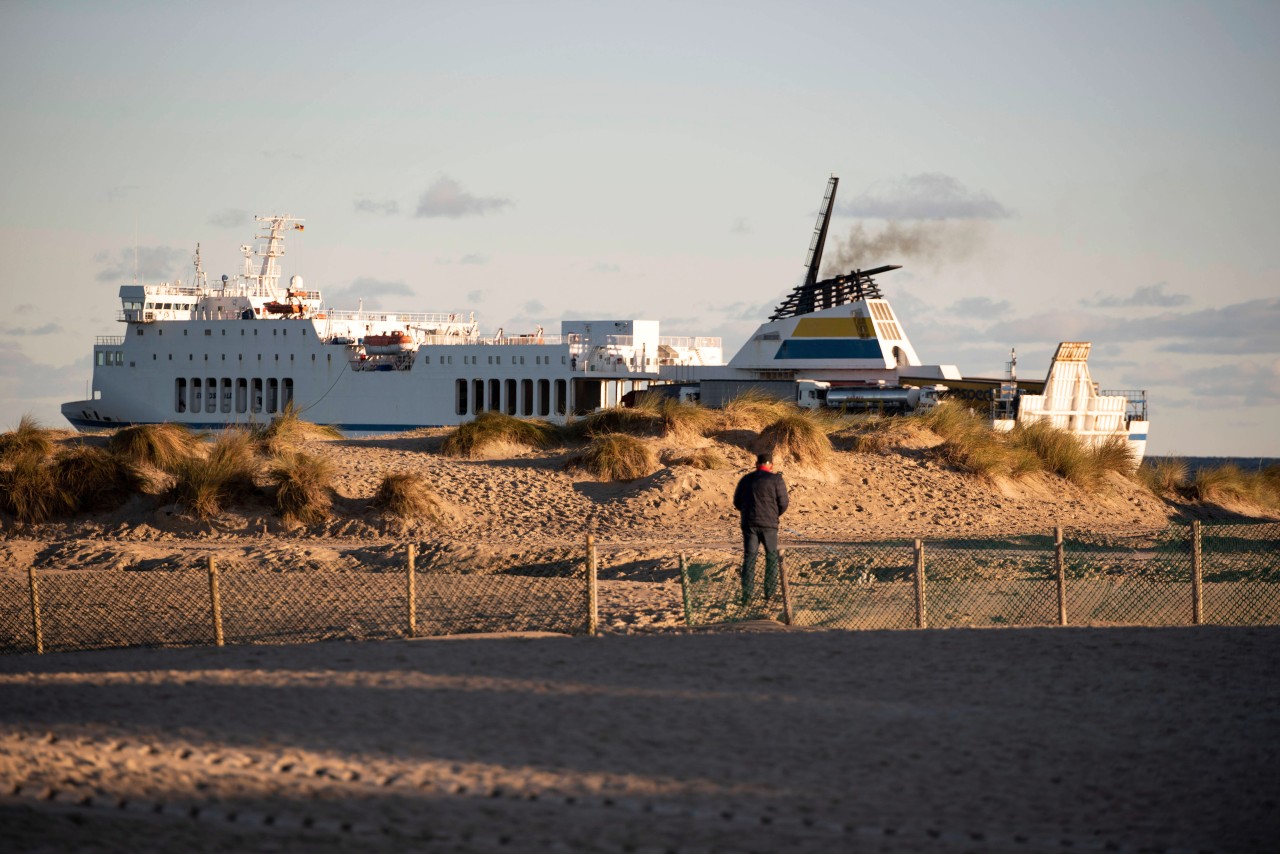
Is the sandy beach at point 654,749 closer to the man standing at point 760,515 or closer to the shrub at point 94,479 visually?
the man standing at point 760,515

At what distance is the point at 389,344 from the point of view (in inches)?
1965

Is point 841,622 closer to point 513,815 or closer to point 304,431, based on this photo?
point 513,815

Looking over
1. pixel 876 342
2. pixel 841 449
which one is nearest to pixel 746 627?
pixel 841 449

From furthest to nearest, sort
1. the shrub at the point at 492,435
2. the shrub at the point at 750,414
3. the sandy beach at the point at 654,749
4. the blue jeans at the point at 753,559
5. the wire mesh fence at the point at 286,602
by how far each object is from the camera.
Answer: the shrub at the point at 750,414, the shrub at the point at 492,435, the blue jeans at the point at 753,559, the wire mesh fence at the point at 286,602, the sandy beach at the point at 654,749

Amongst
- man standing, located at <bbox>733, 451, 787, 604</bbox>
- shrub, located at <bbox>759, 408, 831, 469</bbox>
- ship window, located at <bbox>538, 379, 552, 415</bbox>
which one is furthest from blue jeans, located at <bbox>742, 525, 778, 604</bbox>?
ship window, located at <bbox>538, 379, 552, 415</bbox>

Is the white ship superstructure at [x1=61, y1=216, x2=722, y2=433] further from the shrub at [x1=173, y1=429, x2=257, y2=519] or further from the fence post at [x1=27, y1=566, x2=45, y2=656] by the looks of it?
the fence post at [x1=27, y1=566, x2=45, y2=656]

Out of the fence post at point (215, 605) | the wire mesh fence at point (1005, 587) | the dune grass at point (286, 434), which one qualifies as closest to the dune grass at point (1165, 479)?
the wire mesh fence at point (1005, 587)

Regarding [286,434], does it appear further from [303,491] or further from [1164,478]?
[1164,478]

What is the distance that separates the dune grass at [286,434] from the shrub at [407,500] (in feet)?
11.3

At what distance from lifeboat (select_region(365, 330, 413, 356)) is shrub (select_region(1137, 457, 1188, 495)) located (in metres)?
27.1

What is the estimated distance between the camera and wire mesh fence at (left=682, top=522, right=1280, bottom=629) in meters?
13.1

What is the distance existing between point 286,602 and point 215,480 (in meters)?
7.96

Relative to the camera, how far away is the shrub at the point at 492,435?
1078 inches

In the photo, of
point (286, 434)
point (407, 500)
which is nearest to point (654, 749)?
point (407, 500)
